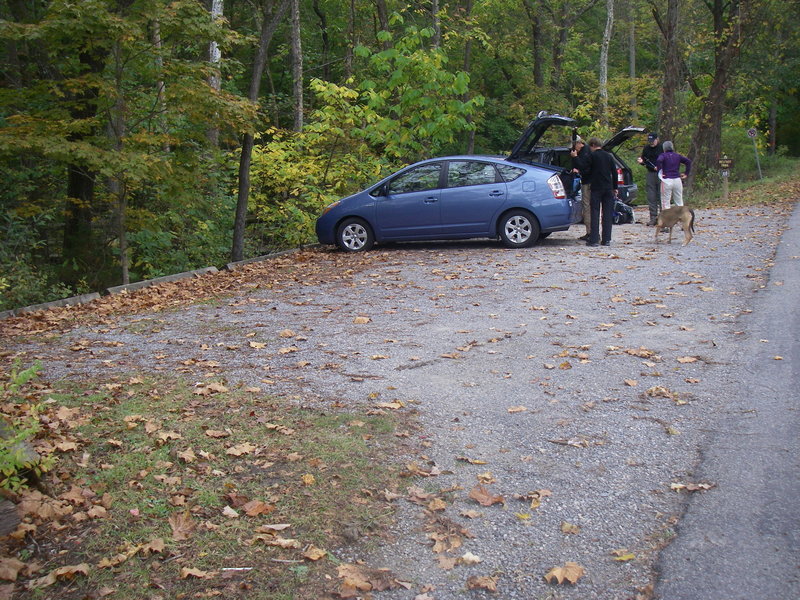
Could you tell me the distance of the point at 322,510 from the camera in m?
4.43

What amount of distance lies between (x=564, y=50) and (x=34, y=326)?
3760 cm

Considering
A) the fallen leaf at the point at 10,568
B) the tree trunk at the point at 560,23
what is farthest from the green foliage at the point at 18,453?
the tree trunk at the point at 560,23

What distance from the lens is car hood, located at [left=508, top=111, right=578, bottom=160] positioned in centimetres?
1568

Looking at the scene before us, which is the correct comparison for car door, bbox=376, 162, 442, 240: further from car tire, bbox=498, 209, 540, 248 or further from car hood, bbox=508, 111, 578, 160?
car hood, bbox=508, 111, 578, 160

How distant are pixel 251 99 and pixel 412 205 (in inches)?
150

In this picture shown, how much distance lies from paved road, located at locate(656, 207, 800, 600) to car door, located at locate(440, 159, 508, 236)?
821cm

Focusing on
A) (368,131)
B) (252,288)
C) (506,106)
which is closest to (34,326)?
(252,288)

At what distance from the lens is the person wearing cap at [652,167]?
17094mm

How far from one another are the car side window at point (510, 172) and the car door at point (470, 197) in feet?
0.33

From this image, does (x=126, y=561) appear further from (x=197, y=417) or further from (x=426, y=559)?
(x=197, y=417)

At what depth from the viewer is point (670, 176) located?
52.7 feet

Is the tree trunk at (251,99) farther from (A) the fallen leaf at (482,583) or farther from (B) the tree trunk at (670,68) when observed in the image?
(B) the tree trunk at (670,68)

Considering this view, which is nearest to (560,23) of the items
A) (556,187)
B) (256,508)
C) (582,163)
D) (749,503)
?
(582,163)

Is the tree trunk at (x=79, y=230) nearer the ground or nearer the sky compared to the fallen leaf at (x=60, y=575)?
nearer the sky
